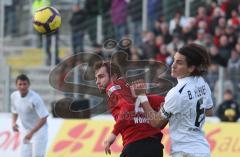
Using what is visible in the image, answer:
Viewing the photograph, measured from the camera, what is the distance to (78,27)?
699 inches

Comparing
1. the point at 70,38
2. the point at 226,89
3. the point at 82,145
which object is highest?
the point at 70,38

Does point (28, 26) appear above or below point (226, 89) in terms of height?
above

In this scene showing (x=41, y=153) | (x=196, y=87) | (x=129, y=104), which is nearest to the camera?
(x=196, y=87)

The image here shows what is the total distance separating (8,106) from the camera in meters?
16.4

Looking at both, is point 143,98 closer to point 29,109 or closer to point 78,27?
point 29,109

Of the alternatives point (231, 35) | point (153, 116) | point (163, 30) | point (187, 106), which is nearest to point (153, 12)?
point (163, 30)

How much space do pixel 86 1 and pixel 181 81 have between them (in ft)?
38.2

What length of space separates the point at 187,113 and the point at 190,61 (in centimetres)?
46

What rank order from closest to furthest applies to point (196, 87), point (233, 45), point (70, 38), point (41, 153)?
point (196, 87) < point (41, 153) < point (233, 45) < point (70, 38)

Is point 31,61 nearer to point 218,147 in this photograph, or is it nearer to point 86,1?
point 86,1

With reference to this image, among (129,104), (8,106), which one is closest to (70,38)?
(8,106)

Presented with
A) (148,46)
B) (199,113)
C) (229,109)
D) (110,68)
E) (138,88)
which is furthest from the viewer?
(148,46)

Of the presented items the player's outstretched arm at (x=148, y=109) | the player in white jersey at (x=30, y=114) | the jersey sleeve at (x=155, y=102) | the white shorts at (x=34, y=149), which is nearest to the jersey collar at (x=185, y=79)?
the player's outstretched arm at (x=148, y=109)

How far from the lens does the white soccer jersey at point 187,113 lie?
6.32 meters
